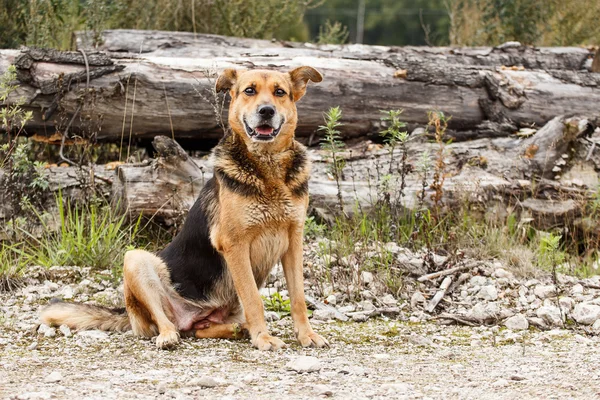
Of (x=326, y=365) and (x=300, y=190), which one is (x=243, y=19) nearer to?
(x=300, y=190)

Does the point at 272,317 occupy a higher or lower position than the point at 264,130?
lower

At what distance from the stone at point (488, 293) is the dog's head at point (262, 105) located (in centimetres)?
201

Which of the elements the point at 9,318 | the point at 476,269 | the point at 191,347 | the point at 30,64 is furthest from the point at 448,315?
the point at 30,64

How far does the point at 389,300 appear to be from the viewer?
222 inches

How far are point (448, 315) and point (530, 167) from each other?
9.12 ft

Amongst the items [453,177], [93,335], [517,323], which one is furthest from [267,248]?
[453,177]

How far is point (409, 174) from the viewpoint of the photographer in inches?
289

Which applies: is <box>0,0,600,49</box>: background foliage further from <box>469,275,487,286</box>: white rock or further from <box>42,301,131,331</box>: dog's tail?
<box>469,275,487,286</box>: white rock

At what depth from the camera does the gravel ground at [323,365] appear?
3498 mm

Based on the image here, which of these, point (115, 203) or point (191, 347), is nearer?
point (191, 347)

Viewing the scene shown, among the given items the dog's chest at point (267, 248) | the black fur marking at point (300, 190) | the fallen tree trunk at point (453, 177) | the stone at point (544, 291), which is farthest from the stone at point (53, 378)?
the stone at point (544, 291)

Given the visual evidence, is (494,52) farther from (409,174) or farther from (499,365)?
(499,365)

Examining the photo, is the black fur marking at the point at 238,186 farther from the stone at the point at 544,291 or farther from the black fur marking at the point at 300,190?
the stone at the point at 544,291

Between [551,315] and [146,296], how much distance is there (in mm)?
2702
